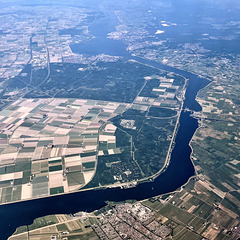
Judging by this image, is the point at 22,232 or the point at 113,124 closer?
the point at 22,232

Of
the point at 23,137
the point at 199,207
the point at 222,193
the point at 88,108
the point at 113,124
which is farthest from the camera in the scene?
the point at 88,108

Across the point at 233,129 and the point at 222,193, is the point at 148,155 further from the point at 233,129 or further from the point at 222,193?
the point at 233,129

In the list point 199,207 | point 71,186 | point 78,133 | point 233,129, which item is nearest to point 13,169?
point 71,186

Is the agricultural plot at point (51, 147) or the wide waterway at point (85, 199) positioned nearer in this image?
the wide waterway at point (85, 199)

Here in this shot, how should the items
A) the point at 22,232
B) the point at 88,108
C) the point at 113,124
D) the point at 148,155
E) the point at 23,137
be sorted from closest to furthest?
the point at 22,232
the point at 148,155
the point at 23,137
the point at 113,124
the point at 88,108

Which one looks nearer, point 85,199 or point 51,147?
point 85,199

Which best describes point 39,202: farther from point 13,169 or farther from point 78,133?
point 78,133

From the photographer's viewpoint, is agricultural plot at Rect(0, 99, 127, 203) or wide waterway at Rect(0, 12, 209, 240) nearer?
wide waterway at Rect(0, 12, 209, 240)

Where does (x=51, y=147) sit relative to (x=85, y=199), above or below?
above
